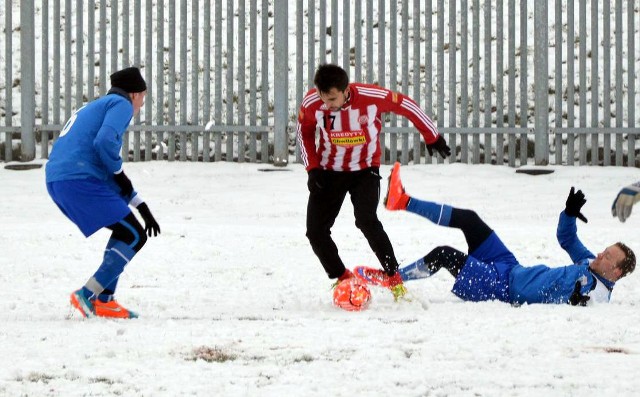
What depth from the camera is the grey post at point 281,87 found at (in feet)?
40.3

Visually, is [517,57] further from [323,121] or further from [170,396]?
[170,396]

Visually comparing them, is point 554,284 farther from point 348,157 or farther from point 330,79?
point 330,79

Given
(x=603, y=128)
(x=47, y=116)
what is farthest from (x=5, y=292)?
(x=603, y=128)

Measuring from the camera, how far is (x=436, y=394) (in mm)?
3531

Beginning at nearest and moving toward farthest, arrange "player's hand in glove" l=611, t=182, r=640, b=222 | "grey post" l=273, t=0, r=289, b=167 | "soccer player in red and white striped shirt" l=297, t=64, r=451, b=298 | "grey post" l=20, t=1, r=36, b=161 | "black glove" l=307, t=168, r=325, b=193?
"player's hand in glove" l=611, t=182, r=640, b=222 → "soccer player in red and white striped shirt" l=297, t=64, r=451, b=298 → "black glove" l=307, t=168, r=325, b=193 → "grey post" l=273, t=0, r=289, b=167 → "grey post" l=20, t=1, r=36, b=161

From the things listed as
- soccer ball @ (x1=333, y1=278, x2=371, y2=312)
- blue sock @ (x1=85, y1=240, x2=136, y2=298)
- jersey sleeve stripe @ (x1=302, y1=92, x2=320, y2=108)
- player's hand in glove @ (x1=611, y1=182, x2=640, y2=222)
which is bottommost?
soccer ball @ (x1=333, y1=278, x2=371, y2=312)

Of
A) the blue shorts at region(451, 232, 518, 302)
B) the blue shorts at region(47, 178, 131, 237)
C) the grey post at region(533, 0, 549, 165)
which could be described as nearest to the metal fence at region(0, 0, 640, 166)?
the grey post at region(533, 0, 549, 165)

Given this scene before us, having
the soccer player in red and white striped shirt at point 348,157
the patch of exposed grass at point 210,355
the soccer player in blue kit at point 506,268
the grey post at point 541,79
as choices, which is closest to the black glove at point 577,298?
the soccer player in blue kit at point 506,268

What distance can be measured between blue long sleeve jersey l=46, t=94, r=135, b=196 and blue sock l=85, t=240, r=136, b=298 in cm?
38

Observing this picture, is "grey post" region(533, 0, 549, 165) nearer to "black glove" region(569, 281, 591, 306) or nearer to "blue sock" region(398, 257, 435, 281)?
"blue sock" region(398, 257, 435, 281)

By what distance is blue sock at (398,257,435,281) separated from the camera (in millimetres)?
6297

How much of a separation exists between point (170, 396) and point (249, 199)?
303 inches

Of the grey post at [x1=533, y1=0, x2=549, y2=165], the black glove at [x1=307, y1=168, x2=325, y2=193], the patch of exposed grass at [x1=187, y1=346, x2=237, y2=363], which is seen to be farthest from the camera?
the grey post at [x1=533, y1=0, x2=549, y2=165]

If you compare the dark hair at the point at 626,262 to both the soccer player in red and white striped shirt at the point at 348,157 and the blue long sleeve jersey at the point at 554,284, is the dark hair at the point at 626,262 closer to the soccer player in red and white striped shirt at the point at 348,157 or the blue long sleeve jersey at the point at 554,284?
the blue long sleeve jersey at the point at 554,284
